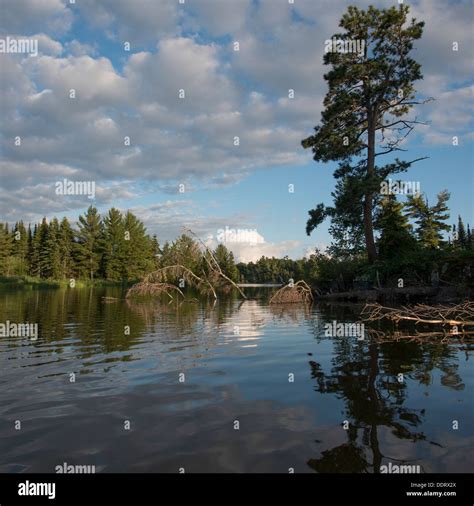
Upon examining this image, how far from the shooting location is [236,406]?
6199mm

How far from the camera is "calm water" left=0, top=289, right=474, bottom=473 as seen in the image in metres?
4.46

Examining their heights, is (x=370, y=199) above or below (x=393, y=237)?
above

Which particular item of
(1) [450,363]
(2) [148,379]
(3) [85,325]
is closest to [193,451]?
(2) [148,379]

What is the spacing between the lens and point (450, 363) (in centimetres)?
879

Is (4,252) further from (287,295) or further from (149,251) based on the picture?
(287,295)

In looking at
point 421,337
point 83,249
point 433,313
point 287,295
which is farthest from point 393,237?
point 83,249

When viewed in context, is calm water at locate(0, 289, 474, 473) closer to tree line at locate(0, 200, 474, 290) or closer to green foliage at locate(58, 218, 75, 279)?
tree line at locate(0, 200, 474, 290)

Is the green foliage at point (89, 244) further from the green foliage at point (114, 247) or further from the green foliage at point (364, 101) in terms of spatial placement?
the green foliage at point (364, 101)

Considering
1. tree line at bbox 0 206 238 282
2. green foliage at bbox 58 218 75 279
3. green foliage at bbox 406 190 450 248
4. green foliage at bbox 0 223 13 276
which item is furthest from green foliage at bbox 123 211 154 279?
green foliage at bbox 406 190 450 248

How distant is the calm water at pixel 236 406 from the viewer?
446cm

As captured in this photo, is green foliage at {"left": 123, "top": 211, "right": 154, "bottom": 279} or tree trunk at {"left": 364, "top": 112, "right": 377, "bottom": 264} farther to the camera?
green foliage at {"left": 123, "top": 211, "right": 154, "bottom": 279}

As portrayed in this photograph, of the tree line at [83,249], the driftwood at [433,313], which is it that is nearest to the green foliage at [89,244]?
the tree line at [83,249]
